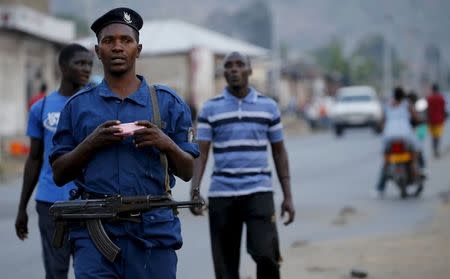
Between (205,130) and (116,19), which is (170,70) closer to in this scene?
(205,130)

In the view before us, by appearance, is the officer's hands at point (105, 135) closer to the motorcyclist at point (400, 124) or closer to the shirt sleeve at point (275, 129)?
the shirt sleeve at point (275, 129)

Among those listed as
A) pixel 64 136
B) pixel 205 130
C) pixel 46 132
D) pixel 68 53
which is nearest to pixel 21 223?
pixel 46 132

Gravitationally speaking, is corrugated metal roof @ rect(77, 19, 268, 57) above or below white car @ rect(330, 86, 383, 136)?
above

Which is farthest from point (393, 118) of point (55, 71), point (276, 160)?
point (55, 71)

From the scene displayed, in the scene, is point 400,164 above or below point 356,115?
above

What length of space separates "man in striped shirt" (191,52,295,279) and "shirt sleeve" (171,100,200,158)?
2202mm

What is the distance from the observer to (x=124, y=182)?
179 inches

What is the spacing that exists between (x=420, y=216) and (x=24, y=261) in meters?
6.02

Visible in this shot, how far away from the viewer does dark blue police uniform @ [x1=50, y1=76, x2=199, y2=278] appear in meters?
4.54

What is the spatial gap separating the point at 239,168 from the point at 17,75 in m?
25.5

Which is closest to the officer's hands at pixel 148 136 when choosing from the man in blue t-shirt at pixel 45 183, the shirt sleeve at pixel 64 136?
the shirt sleeve at pixel 64 136

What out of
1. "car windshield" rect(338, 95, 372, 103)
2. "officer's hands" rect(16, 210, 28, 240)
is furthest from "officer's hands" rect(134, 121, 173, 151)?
"car windshield" rect(338, 95, 372, 103)

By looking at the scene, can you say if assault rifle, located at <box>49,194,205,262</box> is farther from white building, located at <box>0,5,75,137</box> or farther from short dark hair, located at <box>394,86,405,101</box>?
white building, located at <box>0,5,75,137</box>

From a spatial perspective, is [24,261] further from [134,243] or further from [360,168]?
[360,168]
